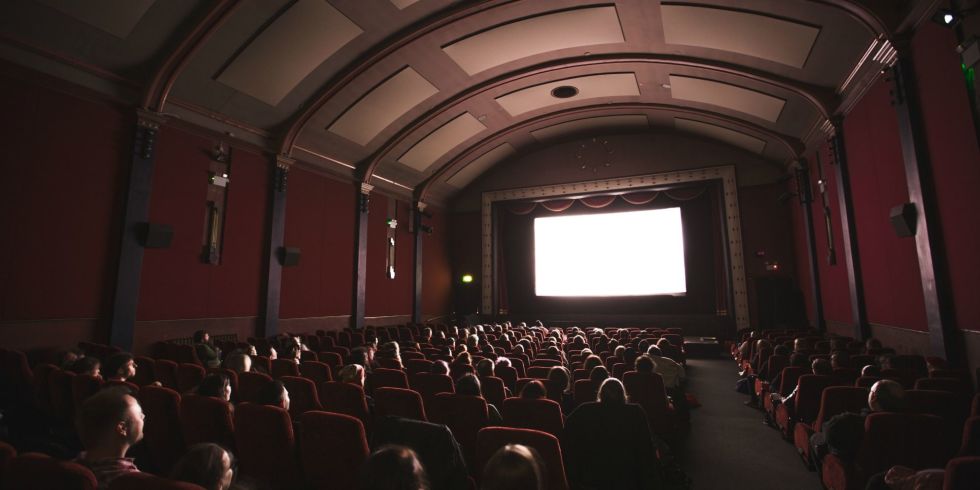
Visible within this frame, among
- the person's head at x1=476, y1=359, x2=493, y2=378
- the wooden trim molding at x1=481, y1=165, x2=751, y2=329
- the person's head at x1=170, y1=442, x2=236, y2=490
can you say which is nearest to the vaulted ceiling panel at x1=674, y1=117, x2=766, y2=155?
the wooden trim molding at x1=481, y1=165, x2=751, y2=329

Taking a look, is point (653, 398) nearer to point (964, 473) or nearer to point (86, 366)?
point (964, 473)

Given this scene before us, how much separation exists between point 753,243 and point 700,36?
7.12 meters

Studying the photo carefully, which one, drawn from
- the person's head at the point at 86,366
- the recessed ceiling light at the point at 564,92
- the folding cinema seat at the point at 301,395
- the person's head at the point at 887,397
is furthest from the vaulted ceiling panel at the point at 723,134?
the person's head at the point at 86,366

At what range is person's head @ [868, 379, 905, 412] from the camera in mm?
2877

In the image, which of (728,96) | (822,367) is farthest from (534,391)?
(728,96)

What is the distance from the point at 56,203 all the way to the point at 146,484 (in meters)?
7.46

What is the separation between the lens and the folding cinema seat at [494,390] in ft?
13.3

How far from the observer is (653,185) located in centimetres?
1437

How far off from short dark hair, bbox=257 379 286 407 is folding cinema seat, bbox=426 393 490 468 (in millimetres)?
1084

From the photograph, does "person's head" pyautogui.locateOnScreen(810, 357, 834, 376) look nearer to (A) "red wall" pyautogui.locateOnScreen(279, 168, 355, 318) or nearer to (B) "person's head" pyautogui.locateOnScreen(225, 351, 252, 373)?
(B) "person's head" pyautogui.locateOnScreen(225, 351, 252, 373)

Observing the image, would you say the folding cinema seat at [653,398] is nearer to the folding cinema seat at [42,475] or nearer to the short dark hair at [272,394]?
the short dark hair at [272,394]

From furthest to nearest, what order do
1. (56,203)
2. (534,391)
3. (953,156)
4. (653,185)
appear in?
(653,185) → (56,203) → (953,156) → (534,391)

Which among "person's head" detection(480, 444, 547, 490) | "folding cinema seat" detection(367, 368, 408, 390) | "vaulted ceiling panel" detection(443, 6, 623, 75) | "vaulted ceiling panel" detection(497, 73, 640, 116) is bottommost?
"folding cinema seat" detection(367, 368, 408, 390)

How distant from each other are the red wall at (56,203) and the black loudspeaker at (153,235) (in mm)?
328
